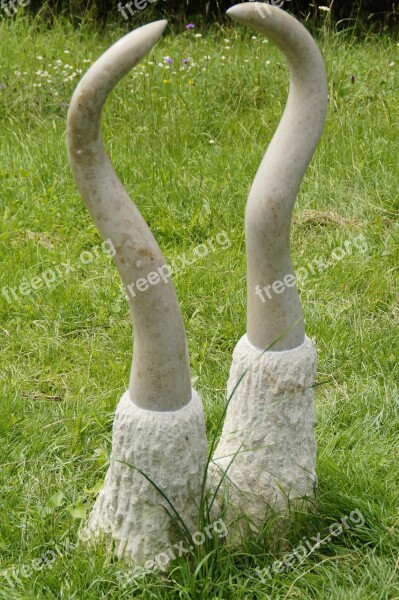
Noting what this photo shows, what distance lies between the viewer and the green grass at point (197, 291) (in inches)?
92.4

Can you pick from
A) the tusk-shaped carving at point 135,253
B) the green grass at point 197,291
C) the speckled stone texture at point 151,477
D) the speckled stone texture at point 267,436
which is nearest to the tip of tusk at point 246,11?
the tusk-shaped carving at point 135,253

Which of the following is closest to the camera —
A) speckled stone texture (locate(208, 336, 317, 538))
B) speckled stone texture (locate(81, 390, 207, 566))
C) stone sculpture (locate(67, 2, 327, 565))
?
stone sculpture (locate(67, 2, 327, 565))

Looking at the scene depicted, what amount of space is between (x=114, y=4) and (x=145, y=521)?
6467 millimetres

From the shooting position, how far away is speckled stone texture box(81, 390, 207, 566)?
213cm

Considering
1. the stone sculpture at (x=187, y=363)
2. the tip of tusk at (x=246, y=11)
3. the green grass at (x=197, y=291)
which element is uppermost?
the tip of tusk at (x=246, y=11)

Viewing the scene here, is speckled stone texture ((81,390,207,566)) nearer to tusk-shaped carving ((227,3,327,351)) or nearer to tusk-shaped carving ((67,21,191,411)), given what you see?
tusk-shaped carving ((67,21,191,411))

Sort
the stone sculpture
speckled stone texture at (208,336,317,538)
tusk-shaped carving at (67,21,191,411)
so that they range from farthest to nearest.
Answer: speckled stone texture at (208,336,317,538)
the stone sculpture
tusk-shaped carving at (67,21,191,411)

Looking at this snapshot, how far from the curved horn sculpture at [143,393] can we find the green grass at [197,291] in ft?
0.45

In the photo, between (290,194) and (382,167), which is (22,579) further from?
(382,167)

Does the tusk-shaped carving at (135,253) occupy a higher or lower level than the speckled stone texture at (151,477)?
higher

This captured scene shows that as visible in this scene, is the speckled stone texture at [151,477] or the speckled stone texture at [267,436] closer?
the speckled stone texture at [151,477]

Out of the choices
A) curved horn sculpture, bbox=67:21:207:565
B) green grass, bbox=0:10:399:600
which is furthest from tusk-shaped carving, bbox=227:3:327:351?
green grass, bbox=0:10:399:600

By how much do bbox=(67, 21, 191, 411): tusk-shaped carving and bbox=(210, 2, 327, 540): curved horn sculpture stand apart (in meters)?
0.24

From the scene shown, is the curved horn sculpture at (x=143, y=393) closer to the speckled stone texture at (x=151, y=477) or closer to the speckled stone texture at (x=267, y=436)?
the speckled stone texture at (x=151, y=477)
